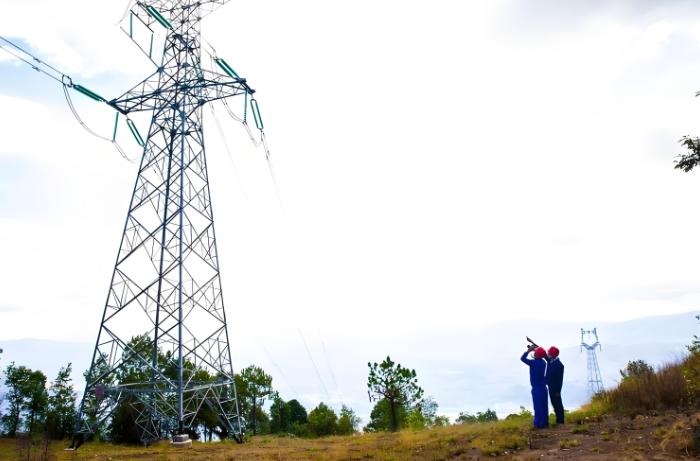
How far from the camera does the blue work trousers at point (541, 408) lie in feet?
54.7

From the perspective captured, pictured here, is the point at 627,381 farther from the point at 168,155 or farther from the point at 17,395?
the point at 17,395

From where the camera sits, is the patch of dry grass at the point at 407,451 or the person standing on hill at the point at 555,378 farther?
the person standing on hill at the point at 555,378

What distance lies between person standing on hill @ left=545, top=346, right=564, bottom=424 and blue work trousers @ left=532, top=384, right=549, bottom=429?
0.98ft

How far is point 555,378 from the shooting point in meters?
16.8

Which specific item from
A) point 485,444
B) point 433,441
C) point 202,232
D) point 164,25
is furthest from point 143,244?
point 485,444

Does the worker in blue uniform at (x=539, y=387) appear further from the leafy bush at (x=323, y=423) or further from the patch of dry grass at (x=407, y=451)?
the leafy bush at (x=323, y=423)

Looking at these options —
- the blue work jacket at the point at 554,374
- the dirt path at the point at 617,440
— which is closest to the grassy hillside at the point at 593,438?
the dirt path at the point at 617,440

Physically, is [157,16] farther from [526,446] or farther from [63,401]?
[63,401]

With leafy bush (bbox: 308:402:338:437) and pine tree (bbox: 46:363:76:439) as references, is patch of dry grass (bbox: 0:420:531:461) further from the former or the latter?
pine tree (bbox: 46:363:76:439)

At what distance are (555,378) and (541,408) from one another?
121 centimetres

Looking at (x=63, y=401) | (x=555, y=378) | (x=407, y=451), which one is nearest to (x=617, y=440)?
(x=555, y=378)

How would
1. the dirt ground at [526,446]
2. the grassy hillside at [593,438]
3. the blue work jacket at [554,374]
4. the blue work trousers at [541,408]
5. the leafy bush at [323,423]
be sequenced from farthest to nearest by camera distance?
the leafy bush at [323,423]
the blue work jacket at [554,374]
the blue work trousers at [541,408]
the grassy hillside at [593,438]
the dirt ground at [526,446]

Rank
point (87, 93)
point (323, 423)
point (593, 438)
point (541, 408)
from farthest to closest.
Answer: point (323, 423)
point (87, 93)
point (541, 408)
point (593, 438)

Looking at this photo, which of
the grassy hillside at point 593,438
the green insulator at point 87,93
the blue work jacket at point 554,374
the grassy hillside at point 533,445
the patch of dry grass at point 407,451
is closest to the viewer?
the grassy hillside at point 533,445
